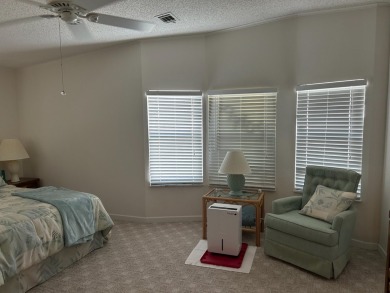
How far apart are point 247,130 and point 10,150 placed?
3714 millimetres

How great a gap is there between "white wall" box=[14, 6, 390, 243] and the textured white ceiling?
0.72 ft

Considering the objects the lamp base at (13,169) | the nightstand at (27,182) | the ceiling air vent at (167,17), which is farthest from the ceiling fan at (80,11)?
the nightstand at (27,182)

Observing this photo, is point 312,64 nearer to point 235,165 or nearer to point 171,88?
point 235,165

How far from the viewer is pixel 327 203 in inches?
107

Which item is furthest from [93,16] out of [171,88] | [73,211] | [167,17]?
[73,211]

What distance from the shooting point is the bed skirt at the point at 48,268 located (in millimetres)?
2230

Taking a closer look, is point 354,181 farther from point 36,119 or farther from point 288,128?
point 36,119

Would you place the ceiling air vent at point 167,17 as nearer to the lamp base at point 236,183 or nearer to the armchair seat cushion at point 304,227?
the lamp base at point 236,183

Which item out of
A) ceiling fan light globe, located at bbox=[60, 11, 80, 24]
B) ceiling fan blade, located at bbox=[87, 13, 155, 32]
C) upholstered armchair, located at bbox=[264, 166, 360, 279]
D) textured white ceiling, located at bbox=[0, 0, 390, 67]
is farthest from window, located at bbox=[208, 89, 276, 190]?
ceiling fan light globe, located at bbox=[60, 11, 80, 24]

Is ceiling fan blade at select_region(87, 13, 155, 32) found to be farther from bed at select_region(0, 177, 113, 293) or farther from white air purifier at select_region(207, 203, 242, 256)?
white air purifier at select_region(207, 203, 242, 256)

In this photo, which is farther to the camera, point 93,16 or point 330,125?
point 330,125

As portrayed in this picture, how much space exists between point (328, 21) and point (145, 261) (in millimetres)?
3392

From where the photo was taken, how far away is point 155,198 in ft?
12.8

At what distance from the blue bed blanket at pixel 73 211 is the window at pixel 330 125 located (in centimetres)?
255
